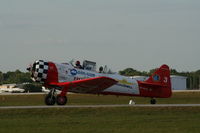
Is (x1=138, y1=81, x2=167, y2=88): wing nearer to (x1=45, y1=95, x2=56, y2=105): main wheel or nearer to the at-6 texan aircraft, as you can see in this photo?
the at-6 texan aircraft

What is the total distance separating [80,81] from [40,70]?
235 centimetres

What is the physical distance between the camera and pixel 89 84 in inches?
1117

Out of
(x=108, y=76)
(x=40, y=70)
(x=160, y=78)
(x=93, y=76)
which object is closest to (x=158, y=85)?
(x=160, y=78)

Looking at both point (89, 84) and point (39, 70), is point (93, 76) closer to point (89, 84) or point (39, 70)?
point (89, 84)

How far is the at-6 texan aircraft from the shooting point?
2808 cm

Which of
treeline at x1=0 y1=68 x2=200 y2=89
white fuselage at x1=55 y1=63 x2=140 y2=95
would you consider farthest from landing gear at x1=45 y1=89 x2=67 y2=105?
treeline at x1=0 y1=68 x2=200 y2=89
